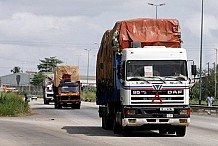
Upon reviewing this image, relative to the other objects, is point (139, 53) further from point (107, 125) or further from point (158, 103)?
point (107, 125)

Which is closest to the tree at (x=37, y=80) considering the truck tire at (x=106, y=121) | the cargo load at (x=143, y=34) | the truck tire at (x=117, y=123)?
the truck tire at (x=106, y=121)

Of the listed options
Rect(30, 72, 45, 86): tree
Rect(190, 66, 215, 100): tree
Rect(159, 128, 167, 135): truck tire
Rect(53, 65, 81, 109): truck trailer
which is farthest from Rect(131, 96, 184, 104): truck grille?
Rect(30, 72, 45, 86): tree

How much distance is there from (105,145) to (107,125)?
27.2ft

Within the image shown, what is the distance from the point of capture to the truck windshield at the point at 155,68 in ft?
73.8

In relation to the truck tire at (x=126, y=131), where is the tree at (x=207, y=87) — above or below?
above

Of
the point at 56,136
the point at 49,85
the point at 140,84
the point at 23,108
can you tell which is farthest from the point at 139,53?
the point at 49,85

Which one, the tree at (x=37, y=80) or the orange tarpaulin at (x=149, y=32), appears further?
the tree at (x=37, y=80)

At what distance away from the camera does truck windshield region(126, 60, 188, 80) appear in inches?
885

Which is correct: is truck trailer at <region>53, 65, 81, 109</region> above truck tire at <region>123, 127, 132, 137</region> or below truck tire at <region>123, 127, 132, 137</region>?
above

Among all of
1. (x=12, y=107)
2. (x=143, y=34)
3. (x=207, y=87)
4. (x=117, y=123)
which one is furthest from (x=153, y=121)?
(x=207, y=87)

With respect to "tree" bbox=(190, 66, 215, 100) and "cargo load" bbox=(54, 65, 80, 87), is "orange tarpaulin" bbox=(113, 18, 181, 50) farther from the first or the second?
"tree" bbox=(190, 66, 215, 100)

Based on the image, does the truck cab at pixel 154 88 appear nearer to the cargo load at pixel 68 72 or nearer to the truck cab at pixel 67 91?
the cargo load at pixel 68 72

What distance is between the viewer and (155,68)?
22.6 metres

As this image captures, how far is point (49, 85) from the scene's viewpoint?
80688 millimetres
